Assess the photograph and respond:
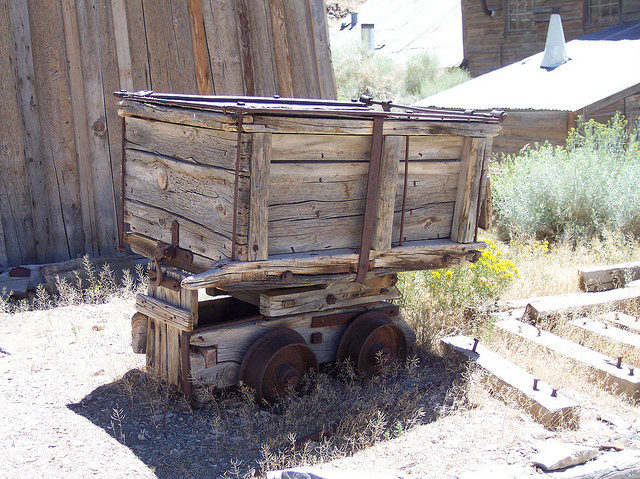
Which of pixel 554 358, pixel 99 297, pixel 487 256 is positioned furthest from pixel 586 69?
pixel 99 297

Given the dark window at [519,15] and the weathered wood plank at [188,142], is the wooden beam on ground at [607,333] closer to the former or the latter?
the weathered wood plank at [188,142]

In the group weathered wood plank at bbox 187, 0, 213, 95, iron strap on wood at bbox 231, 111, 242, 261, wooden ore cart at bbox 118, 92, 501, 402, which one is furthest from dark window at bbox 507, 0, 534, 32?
iron strap on wood at bbox 231, 111, 242, 261

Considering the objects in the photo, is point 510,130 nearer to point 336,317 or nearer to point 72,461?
point 336,317

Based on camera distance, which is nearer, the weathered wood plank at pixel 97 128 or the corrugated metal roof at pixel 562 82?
the weathered wood plank at pixel 97 128

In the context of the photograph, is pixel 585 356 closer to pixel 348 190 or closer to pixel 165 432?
pixel 348 190

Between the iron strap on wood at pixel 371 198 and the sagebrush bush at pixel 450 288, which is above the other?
the iron strap on wood at pixel 371 198

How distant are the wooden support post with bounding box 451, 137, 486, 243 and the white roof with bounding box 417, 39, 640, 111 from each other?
7.05m

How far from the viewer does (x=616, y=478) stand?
3418mm

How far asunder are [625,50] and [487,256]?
9.03 meters

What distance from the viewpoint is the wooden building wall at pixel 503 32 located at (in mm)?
17453

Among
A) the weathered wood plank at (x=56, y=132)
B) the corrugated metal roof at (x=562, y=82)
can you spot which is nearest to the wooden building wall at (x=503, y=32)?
the corrugated metal roof at (x=562, y=82)

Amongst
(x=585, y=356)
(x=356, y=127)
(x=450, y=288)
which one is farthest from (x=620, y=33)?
(x=356, y=127)

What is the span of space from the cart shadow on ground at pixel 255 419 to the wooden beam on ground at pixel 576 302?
1.35m

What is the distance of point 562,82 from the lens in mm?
12164
